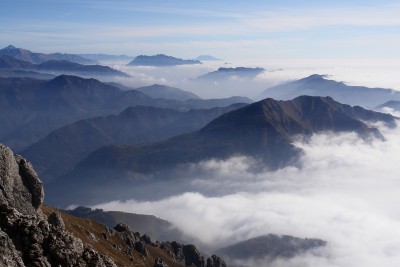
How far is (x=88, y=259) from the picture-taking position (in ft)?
129

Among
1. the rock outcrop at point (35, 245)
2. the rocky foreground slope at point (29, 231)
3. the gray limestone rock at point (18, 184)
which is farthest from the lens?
the gray limestone rock at point (18, 184)

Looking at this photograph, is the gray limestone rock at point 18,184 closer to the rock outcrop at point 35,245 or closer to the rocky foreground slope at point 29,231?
the rocky foreground slope at point 29,231

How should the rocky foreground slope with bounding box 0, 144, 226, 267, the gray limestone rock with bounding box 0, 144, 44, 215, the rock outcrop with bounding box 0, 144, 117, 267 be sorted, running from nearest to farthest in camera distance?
1. the rock outcrop with bounding box 0, 144, 117, 267
2. the rocky foreground slope with bounding box 0, 144, 226, 267
3. the gray limestone rock with bounding box 0, 144, 44, 215

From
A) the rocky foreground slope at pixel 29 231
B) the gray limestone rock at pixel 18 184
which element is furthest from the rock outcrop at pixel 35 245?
the gray limestone rock at pixel 18 184

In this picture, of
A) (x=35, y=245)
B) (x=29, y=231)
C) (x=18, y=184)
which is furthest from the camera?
(x=18, y=184)

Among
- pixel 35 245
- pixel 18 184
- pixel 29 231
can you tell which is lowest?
pixel 18 184

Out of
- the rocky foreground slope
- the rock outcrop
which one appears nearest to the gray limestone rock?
the rocky foreground slope

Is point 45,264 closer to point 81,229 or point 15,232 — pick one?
point 15,232

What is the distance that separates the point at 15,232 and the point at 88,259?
7.19 metres

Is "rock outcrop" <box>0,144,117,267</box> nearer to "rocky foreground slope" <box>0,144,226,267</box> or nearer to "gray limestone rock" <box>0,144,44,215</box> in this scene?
"rocky foreground slope" <box>0,144,226,267</box>

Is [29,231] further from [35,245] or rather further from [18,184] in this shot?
[18,184]

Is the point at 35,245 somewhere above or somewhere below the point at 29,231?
below

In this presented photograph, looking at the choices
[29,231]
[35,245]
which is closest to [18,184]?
[29,231]

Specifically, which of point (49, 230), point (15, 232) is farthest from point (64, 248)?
point (15, 232)
